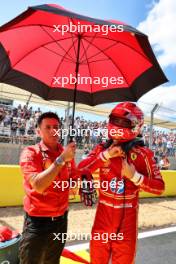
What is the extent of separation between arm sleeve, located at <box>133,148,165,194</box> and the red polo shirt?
651 millimetres

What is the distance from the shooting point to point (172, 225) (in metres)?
6.85

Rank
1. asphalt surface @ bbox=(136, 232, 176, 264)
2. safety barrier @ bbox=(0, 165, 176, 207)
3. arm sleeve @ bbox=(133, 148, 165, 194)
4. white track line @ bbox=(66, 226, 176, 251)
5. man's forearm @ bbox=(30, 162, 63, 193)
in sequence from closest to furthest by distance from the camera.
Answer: man's forearm @ bbox=(30, 162, 63, 193) < arm sleeve @ bbox=(133, 148, 165, 194) < asphalt surface @ bbox=(136, 232, 176, 264) < white track line @ bbox=(66, 226, 176, 251) < safety barrier @ bbox=(0, 165, 176, 207)

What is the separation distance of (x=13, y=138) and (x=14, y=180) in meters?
4.87

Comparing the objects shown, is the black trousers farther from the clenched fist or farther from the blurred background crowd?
the blurred background crowd

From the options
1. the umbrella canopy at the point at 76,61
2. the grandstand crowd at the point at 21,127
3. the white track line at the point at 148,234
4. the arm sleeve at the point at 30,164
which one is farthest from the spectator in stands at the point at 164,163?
the arm sleeve at the point at 30,164

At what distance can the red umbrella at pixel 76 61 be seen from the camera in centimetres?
276

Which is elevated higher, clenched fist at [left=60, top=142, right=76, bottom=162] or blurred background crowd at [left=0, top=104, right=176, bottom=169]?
blurred background crowd at [left=0, top=104, right=176, bottom=169]

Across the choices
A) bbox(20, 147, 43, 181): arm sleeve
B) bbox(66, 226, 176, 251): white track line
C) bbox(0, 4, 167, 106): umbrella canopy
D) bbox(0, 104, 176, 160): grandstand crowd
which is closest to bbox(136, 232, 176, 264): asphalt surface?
bbox(66, 226, 176, 251): white track line

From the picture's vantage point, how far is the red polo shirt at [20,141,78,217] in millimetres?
2510

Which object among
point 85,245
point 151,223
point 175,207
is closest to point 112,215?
point 85,245

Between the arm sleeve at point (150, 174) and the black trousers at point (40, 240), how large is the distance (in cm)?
77

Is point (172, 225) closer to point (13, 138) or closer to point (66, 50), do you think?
point (66, 50)

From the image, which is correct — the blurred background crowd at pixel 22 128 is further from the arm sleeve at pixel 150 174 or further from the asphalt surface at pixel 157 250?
the arm sleeve at pixel 150 174

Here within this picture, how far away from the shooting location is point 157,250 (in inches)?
203
